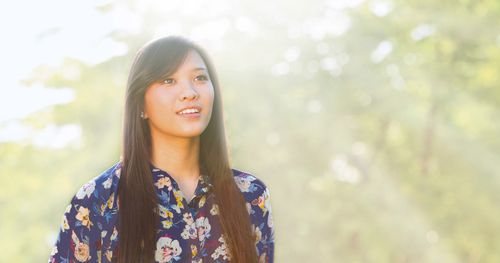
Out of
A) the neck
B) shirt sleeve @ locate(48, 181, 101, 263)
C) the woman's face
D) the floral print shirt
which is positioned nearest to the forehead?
the woman's face

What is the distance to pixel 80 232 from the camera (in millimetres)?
2525

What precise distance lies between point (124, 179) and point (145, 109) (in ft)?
0.71

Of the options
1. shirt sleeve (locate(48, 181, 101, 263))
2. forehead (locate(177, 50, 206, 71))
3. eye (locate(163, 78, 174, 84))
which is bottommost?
shirt sleeve (locate(48, 181, 101, 263))

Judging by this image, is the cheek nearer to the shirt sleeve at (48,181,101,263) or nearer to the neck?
the neck

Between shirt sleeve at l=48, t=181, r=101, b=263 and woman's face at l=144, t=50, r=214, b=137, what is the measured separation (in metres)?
0.29

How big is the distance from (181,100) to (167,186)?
0.27 m

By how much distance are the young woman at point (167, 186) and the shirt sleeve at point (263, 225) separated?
0.04 m

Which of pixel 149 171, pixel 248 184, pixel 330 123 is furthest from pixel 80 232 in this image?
pixel 330 123

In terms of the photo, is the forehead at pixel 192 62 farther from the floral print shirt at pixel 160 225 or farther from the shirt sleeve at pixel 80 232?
the shirt sleeve at pixel 80 232

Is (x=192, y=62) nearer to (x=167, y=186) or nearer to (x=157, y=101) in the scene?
Answer: (x=157, y=101)

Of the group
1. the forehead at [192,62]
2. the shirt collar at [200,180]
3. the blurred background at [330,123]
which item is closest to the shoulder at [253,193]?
the shirt collar at [200,180]

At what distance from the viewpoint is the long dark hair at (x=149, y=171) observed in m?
2.51

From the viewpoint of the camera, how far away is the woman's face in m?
2.56

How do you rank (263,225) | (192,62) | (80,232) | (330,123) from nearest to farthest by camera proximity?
(80,232), (192,62), (263,225), (330,123)
